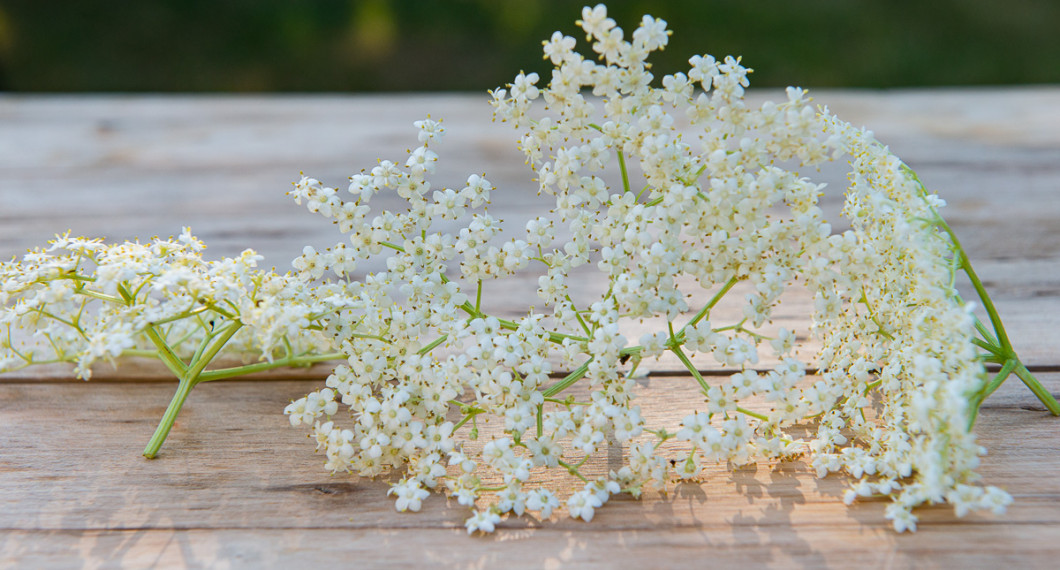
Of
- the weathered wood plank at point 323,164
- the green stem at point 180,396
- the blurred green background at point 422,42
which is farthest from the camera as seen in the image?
the blurred green background at point 422,42

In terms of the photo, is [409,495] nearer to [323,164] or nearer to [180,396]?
[180,396]

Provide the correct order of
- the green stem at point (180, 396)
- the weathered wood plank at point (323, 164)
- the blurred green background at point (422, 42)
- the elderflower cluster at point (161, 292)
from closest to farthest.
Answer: the elderflower cluster at point (161, 292), the green stem at point (180, 396), the weathered wood plank at point (323, 164), the blurred green background at point (422, 42)

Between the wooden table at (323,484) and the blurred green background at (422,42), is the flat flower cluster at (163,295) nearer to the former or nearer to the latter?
the wooden table at (323,484)

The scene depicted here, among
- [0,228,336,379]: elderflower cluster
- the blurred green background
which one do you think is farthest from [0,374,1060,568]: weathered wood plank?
the blurred green background

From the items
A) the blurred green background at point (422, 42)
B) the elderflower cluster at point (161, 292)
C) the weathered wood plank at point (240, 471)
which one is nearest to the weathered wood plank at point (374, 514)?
the weathered wood plank at point (240, 471)

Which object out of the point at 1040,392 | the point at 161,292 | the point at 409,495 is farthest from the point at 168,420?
the point at 1040,392

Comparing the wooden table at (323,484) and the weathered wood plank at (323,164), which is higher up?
the weathered wood plank at (323,164)

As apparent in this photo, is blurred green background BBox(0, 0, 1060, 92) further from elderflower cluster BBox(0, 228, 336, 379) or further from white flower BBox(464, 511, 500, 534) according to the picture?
white flower BBox(464, 511, 500, 534)
